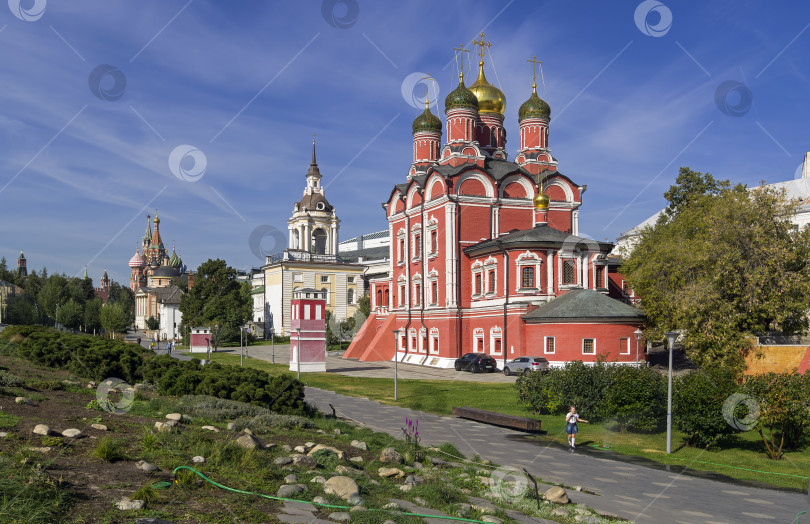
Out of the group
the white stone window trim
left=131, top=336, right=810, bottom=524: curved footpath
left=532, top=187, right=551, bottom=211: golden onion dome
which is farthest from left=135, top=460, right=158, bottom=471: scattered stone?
left=532, top=187, right=551, bottom=211: golden onion dome

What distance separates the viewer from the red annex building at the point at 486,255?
39.8 meters

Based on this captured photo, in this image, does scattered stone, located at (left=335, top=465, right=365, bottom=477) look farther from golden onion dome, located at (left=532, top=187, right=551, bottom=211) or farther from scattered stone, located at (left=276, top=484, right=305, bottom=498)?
golden onion dome, located at (left=532, top=187, right=551, bottom=211)

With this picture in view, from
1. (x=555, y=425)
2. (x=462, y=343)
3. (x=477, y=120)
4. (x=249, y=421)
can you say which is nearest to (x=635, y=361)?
(x=462, y=343)

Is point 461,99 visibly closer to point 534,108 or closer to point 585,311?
point 534,108

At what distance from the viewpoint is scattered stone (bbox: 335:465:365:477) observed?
10380 mm

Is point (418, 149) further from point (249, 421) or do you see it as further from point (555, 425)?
point (249, 421)

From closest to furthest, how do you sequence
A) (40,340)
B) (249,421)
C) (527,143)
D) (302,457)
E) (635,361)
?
(302,457) → (249,421) → (40,340) → (635,361) → (527,143)

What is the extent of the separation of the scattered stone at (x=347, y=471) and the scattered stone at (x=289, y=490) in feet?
4.06

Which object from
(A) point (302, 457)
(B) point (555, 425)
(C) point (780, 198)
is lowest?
(B) point (555, 425)

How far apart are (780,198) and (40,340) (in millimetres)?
32203

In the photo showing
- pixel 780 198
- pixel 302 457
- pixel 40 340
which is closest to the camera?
pixel 302 457

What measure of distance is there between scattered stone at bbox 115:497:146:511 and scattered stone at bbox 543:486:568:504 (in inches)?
268

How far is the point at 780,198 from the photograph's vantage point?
32344mm

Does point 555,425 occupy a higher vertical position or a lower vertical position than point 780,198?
lower
